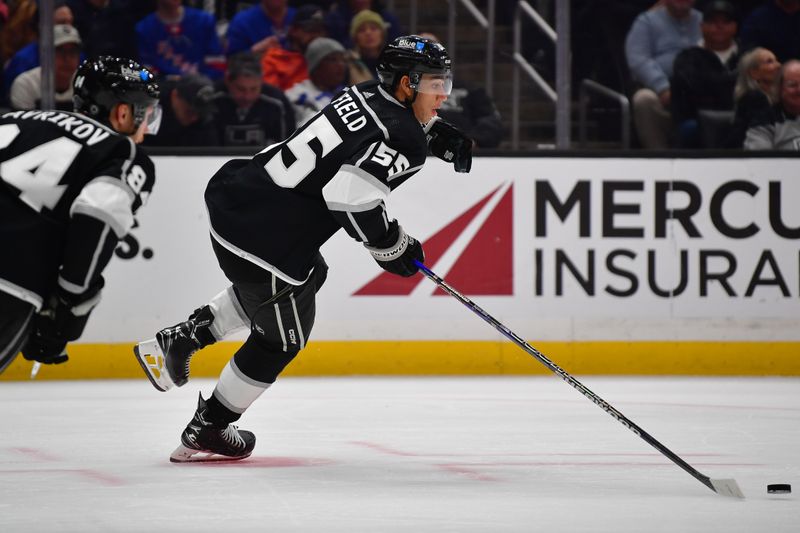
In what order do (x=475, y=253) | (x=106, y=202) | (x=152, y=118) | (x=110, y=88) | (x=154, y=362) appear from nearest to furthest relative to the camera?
(x=106, y=202), (x=110, y=88), (x=152, y=118), (x=154, y=362), (x=475, y=253)

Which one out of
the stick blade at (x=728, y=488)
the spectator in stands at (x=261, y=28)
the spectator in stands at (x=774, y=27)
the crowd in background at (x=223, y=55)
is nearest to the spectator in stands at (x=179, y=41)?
the crowd in background at (x=223, y=55)

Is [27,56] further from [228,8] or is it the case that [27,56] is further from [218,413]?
[218,413]

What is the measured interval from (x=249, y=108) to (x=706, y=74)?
2487 mm

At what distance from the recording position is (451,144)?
4480mm

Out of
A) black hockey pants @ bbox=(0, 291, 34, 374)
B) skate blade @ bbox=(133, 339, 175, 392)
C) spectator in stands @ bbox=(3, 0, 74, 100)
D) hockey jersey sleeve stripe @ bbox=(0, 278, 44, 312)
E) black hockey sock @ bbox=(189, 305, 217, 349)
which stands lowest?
skate blade @ bbox=(133, 339, 175, 392)

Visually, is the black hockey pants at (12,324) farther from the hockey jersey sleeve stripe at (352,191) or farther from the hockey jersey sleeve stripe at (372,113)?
the hockey jersey sleeve stripe at (372,113)

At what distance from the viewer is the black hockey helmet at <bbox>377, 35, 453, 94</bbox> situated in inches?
161

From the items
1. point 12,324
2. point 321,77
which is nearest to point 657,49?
point 321,77

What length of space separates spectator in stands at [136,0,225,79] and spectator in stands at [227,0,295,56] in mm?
114

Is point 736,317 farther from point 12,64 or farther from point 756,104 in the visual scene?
point 12,64

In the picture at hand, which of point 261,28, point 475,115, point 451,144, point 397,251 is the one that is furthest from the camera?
point 261,28

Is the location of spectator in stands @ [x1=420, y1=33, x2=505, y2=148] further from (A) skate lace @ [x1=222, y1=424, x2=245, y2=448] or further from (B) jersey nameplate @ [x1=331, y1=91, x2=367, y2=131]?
(A) skate lace @ [x1=222, y1=424, x2=245, y2=448]

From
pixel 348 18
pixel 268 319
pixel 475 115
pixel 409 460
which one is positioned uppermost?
pixel 348 18

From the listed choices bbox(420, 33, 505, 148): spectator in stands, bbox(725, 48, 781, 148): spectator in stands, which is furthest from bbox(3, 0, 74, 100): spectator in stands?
bbox(725, 48, 781, 148): spectator in stands
